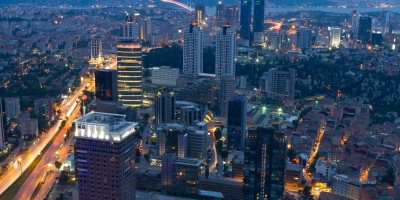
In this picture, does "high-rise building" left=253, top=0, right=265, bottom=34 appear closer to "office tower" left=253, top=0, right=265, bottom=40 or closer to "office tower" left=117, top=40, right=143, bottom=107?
"office tower" left=253, top=0, right=265, bottom=40

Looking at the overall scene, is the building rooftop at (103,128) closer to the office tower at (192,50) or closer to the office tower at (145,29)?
the office tower at (192,50)

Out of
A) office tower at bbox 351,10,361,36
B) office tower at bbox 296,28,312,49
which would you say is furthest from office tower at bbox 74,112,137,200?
office tower at bbox 351,10,361,36

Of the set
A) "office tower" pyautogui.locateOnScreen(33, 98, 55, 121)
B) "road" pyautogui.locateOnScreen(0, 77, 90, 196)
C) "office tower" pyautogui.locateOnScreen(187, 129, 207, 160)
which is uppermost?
"office tower" pyautogui.locateOnScreen(33, 98, 55, 121)

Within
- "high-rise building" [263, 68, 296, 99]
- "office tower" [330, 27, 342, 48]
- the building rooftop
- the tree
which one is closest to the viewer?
the building rooftop

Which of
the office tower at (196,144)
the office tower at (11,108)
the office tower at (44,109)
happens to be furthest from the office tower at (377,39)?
the office tower at (11,108)

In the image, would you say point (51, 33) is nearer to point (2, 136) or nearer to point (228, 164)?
point (2, 136)

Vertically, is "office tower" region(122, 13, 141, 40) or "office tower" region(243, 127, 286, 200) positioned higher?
"office tower" region(122, 13, 141, 40)

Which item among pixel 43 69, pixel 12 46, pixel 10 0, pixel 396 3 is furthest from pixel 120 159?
pixel 396 3

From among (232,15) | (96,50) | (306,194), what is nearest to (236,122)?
(306,194)
